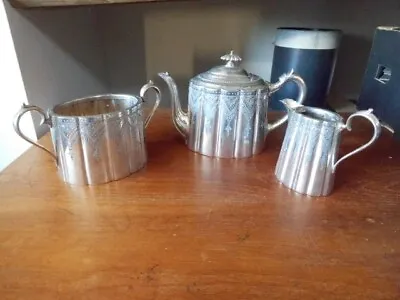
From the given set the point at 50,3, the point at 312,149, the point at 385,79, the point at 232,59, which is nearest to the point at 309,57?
the point at 385,79

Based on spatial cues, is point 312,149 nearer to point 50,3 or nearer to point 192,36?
point 50,3

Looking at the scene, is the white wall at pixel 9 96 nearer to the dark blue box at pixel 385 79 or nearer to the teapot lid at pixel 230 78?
the teapot lid at pixel 230 78

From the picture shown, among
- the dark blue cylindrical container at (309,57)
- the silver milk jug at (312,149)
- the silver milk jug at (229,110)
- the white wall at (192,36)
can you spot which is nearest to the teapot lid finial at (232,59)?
the silver milk jug at (229,110)

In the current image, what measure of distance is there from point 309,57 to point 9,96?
633 mm

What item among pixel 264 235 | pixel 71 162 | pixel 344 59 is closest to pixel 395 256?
pixel 264 235

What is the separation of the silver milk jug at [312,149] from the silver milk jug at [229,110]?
2.6 inches

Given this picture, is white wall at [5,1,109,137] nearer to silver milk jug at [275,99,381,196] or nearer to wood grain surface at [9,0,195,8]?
wood grain surface at [9,0,195,8]

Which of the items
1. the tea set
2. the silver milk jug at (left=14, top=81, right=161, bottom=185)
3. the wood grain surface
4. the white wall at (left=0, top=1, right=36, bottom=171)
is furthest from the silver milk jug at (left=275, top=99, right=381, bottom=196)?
the white wall at (left=0, top=1, right=36, bottom=171)

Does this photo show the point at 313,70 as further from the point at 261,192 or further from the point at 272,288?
the point at 272,288

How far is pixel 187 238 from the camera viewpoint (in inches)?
14.2

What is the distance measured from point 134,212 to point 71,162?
12cm

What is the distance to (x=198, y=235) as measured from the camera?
366 millimetres

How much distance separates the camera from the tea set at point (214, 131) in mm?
414

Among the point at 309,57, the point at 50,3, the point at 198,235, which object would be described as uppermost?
the point at 50,3
